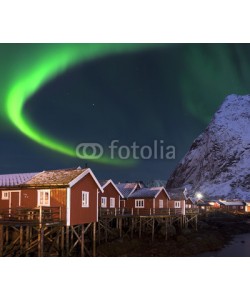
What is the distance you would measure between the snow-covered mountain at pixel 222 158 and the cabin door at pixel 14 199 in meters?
110

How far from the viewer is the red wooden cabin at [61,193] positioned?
2320 cm

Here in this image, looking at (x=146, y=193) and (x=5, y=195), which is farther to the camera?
(x=146, y=193)

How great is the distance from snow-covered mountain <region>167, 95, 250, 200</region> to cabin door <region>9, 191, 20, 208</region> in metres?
110

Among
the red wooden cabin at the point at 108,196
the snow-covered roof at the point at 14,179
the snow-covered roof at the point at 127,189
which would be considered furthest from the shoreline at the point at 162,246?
the snow-covered roof at the point at 14,179

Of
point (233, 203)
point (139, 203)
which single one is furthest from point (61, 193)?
point (233, 203)

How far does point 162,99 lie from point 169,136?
1015 cm

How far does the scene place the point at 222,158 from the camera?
507ft

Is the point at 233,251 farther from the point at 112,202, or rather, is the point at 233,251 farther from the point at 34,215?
the point at 34,215

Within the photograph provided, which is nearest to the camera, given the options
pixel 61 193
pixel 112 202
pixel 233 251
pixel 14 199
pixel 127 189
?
pixel 61 193

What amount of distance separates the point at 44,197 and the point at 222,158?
13759 centimetres

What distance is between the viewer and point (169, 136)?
53375 millimetres

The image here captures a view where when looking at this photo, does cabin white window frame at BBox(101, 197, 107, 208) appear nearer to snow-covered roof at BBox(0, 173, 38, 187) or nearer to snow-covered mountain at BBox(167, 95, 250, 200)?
snow-covered roof at BBox(0, 173, 38, 187)
